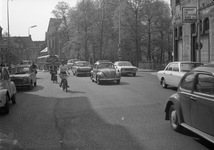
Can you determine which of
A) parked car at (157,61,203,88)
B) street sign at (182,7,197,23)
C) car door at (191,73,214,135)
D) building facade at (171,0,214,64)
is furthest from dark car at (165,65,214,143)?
street sign at (182,7,197,23)

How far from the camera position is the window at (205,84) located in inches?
190

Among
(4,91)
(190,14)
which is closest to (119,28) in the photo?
(190,14)

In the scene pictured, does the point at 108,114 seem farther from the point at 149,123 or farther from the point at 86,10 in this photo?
the point at 86,10

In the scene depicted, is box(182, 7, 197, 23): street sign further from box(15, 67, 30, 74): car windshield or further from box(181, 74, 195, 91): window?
box(181, 74, 195, 91): window

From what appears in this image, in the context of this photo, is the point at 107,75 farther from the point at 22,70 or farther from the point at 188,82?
the point at 188,82

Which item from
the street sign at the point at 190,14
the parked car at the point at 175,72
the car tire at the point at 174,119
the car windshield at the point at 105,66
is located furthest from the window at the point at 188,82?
the street sign at the point at 190,14

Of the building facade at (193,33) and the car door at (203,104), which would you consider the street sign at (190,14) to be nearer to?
the building facade at (193,33)

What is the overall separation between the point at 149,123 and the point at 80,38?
157 ft

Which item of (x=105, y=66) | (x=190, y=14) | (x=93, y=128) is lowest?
(x=93, y=128)

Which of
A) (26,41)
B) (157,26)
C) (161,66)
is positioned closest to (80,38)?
(157,26)

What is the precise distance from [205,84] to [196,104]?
1.40ft

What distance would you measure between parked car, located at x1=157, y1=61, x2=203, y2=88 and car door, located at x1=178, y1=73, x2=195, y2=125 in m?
7.04

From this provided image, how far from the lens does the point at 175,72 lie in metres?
13.6

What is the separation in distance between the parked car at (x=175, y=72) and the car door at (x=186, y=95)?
7041 millimetres
